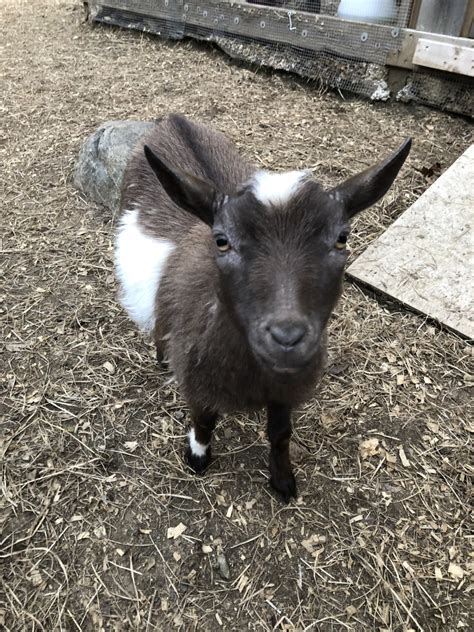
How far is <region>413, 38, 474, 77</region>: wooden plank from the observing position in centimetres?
495

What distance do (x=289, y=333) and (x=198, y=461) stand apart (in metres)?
1.40

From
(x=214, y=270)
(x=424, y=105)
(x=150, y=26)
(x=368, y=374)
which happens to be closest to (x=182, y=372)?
(x=214, y=270)

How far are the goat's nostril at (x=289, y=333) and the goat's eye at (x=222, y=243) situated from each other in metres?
0.40

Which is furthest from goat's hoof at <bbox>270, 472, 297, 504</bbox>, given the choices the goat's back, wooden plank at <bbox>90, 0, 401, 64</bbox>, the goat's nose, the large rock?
wooden plank at <bbox>90, 0, 401, 64</bbox>

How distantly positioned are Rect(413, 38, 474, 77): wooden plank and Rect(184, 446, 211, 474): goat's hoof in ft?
15.3

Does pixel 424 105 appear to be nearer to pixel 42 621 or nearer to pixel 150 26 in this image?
pixel 150 26

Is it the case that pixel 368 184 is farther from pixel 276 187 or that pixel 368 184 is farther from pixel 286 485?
pixel 286 485

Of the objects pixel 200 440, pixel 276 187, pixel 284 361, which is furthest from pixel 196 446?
pixel 276 187

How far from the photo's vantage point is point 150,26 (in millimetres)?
7734

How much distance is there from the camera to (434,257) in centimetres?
379

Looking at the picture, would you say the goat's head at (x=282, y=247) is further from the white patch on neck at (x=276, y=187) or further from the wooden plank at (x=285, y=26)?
the wooden plank at (x=285, y=26)

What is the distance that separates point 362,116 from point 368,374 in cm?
361

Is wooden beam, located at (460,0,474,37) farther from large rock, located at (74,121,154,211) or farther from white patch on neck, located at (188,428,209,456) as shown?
white patch on neck, located at (188,428,209,456)

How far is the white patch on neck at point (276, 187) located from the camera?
179 cm
